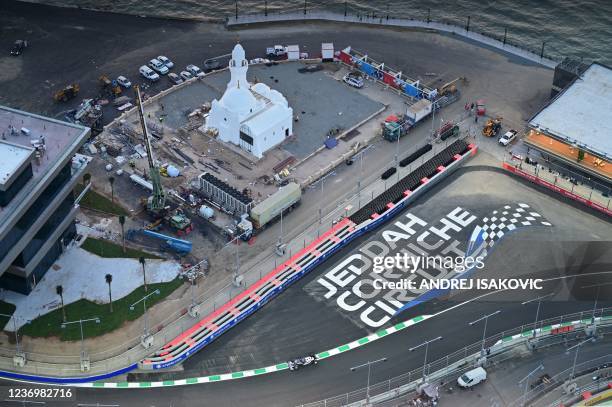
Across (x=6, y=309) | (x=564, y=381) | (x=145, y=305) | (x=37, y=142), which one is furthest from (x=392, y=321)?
(x=37, y=142)

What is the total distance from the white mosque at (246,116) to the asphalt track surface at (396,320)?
31195 mm

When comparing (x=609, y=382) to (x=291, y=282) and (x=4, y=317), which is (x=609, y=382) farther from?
(x=4, y=317)

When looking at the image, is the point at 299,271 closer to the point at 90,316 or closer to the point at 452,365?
the point at 452,365

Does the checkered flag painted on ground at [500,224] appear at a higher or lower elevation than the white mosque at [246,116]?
lower

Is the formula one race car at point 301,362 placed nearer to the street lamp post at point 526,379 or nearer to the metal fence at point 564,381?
the metal fence at point 564,381

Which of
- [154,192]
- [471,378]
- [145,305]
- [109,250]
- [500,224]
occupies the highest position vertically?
[154,192]

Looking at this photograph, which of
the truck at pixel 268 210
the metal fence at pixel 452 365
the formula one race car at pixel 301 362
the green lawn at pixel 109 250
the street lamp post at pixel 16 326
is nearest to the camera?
the metal fence at pixel 452 365

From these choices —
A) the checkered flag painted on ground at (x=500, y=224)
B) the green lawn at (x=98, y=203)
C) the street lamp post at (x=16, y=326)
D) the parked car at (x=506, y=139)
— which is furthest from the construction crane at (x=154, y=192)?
the parked car at (x=506, y=139)

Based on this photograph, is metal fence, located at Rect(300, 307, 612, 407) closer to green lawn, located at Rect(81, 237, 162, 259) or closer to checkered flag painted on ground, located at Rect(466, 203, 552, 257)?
checkered flag painted on ground, located at Rect(466, 203, 552, 257)

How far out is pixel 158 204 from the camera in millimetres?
178750

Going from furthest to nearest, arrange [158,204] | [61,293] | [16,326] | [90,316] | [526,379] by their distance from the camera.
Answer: [158,204]
[90,316]
[61,293]
[16,326]
[526,379]

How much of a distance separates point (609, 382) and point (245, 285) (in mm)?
59901

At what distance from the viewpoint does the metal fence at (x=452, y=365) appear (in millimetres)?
149125

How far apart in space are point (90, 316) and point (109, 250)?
51.3 feet
